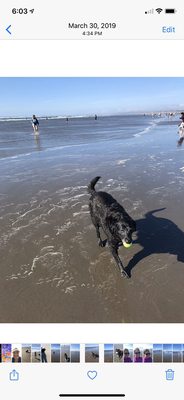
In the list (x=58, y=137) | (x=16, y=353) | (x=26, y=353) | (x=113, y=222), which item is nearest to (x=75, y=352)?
(x=26, y=353)

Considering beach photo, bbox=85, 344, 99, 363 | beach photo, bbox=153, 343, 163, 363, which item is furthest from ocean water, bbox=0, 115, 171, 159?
beach photo, bbox=153, 343, 163, 363

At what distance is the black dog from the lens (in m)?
4.71

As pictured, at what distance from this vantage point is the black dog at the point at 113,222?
4.71 m

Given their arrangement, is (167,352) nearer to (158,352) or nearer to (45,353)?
(158,352)

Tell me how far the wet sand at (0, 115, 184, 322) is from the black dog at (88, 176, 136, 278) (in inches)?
15.4

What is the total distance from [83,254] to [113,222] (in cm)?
Answer: 118
